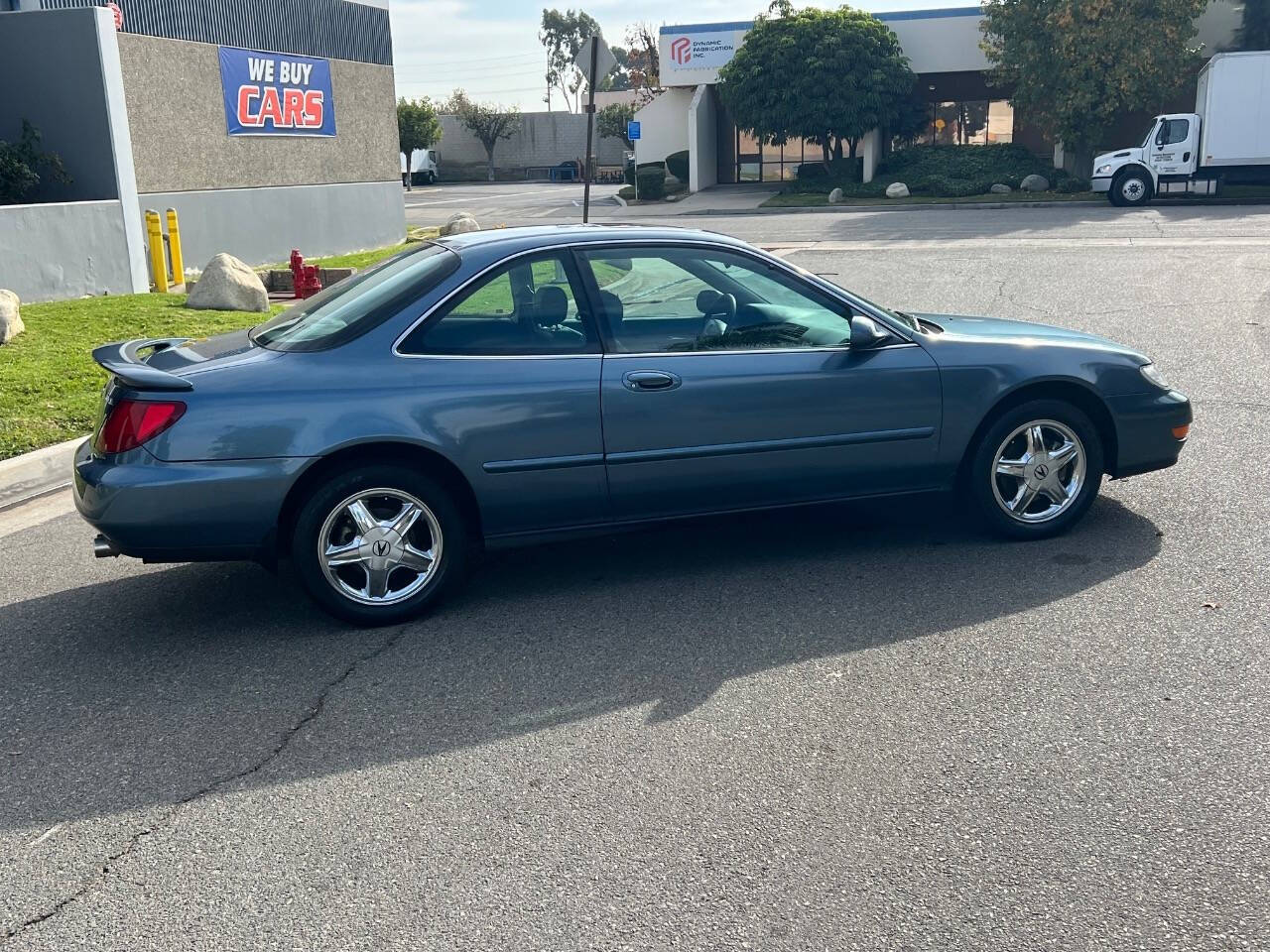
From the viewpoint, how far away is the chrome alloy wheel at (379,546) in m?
4.91

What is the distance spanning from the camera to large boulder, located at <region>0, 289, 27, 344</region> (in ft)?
35.9

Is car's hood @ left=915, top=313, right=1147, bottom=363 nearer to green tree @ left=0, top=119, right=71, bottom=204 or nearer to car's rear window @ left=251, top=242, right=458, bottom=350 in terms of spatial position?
car's rear window @ left=251, top=242, right=458, bottom=350

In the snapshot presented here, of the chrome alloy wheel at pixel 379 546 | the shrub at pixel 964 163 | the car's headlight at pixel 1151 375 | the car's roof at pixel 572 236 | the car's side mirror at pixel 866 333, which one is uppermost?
the shrub at pixel 964 163

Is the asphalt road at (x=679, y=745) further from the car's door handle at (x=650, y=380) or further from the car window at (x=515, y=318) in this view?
the car window at (x=515, y=318)

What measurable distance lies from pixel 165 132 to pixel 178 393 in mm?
14467

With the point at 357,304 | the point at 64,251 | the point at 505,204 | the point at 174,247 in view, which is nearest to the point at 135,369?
the point at 357,304

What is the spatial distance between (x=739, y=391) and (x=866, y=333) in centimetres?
62

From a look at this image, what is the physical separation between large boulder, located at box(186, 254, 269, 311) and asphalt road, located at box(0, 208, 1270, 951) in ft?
25.6

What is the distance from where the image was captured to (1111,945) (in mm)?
2943

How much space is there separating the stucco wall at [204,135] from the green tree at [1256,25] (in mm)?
27855

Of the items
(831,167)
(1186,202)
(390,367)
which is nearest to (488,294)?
(390,367)

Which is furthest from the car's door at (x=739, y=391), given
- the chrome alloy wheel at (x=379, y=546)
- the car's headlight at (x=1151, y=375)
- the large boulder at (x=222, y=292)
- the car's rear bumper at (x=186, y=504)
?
the large boulder at (x=222, y=292)

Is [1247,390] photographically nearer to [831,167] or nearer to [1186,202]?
[1186,202]

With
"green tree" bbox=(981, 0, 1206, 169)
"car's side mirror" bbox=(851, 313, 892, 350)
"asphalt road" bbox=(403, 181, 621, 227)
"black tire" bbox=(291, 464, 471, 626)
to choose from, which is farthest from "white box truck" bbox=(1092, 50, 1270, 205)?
"black tire" bbox=(291, 464, 471, 626)
